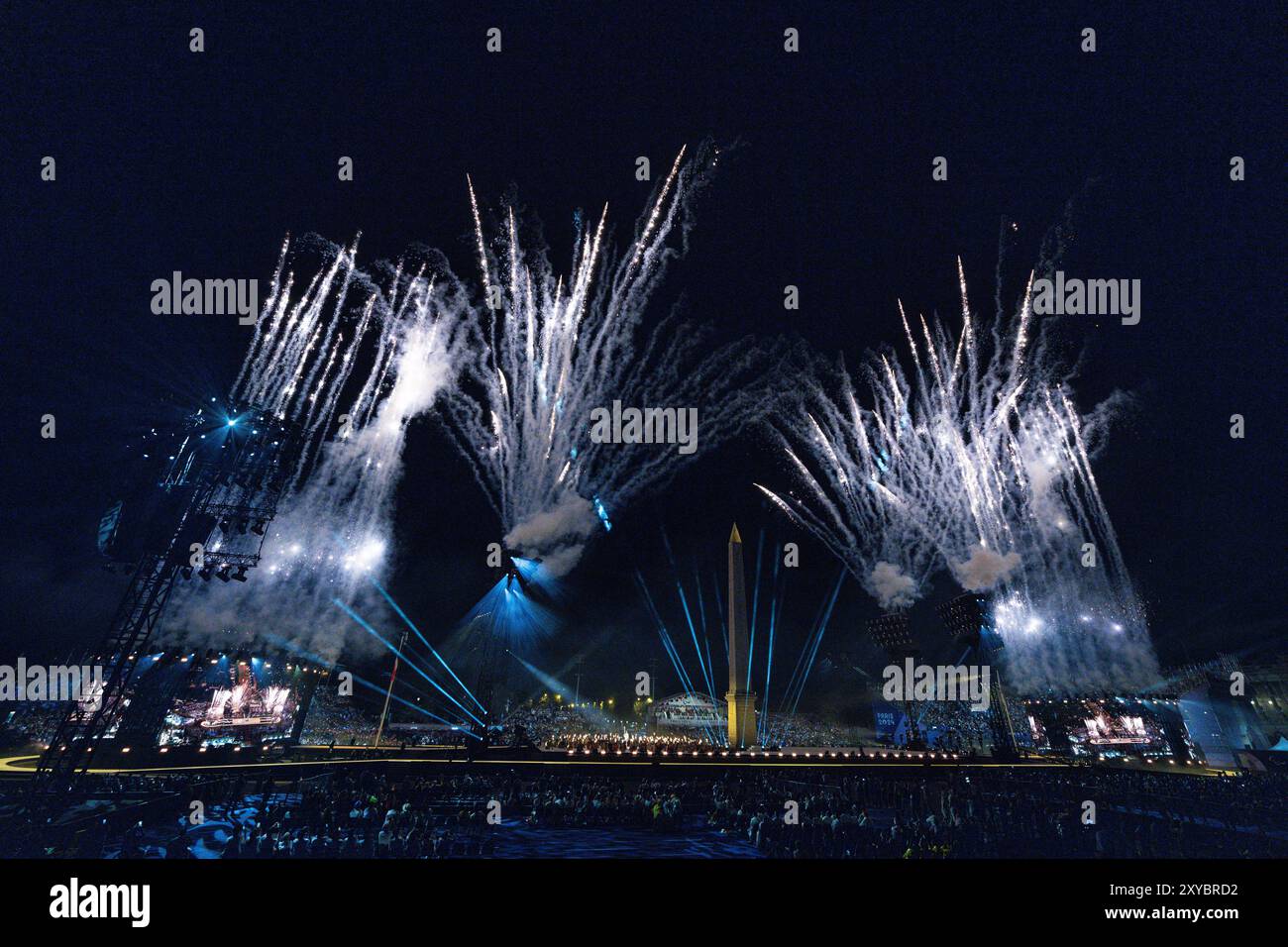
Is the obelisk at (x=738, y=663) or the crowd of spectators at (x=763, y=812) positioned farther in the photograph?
the obelisk at (x=738, y=663)

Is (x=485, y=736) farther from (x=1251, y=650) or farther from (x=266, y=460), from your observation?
(x=1251, y=650)

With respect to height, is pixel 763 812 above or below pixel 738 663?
above

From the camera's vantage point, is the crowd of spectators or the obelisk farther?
the obelisk

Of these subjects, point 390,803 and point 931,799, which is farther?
point 931,799

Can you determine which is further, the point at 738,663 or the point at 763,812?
the point at 738,663

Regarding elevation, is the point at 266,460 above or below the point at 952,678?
above
